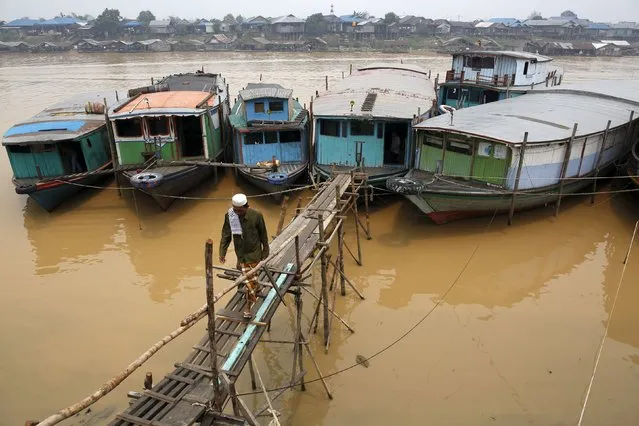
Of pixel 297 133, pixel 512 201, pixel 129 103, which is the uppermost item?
pixel 129 103

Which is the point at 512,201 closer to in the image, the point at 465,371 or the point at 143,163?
the point at 465,371

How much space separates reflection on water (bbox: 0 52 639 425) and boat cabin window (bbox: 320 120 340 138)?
2.41 meters

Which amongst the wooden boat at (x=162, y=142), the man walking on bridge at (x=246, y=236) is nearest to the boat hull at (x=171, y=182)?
Result: the wooden boat at (x=162, y=142)

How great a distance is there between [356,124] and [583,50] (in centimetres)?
6677

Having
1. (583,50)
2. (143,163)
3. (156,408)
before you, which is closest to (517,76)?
(143,163)

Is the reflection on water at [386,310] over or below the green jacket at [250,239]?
below

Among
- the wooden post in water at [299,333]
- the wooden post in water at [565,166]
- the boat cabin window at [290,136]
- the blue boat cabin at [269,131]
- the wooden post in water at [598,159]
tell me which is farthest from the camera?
the boat cabin window at [290,136]

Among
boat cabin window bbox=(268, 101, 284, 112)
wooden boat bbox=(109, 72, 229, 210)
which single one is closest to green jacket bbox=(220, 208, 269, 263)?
wooden boat bbox=(109, 72, 229, 210)

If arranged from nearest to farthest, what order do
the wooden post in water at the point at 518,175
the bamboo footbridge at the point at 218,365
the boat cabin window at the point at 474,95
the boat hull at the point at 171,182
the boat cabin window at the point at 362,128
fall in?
the bamboo footbridge at the point at 218,365 → the wooden post in water at the point at 518,175 → the boat hull at the point at 171,182 → the boat cabin window at the point at 362,128 → the boat cabin window at the point at 474,95

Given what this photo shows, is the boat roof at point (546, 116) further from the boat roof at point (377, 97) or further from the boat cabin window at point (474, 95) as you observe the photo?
the boat cabin window at point (474, 95)

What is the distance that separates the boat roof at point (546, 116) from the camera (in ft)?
39.9

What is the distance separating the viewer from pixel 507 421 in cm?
691

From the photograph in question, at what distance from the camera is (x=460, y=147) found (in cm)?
1266

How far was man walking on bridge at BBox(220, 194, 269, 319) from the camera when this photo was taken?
6.34 meters
